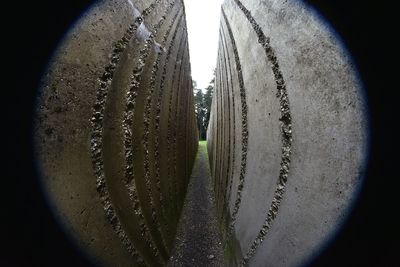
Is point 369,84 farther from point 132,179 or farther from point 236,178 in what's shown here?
point 236,178

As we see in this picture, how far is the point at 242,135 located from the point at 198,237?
2113 millimetres

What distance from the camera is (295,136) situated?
4.79ft

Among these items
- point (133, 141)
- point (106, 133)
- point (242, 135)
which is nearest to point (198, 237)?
Answer: point (242, 135)

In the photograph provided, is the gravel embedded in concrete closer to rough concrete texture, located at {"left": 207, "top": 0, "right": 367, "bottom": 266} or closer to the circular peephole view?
the circular peephole view

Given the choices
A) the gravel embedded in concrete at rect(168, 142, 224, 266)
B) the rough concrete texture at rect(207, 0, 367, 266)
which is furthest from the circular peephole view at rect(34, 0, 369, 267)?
the gravel embedded in concrete at rect(168, 142, 224, 266)

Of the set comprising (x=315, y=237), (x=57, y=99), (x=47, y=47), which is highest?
(x=47, y=47)

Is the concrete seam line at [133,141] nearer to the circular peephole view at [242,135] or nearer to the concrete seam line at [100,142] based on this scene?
the circular peephole view at [242,135]

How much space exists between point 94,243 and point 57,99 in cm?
80

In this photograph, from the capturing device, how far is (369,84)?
3.46 ft

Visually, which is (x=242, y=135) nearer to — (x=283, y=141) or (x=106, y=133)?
(x=283, y=141)

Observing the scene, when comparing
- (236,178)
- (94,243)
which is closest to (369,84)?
(94,243)

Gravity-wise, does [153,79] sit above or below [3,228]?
above

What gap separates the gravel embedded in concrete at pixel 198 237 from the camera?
3.31 m

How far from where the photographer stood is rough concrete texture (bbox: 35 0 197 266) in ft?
4.42
